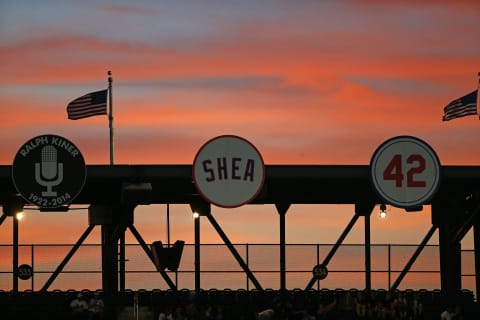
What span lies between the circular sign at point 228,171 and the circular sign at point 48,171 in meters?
3.52

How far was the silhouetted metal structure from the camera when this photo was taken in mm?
39375

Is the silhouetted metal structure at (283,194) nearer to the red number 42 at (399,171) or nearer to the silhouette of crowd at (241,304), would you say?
the silhouette of crowd at (241,304)

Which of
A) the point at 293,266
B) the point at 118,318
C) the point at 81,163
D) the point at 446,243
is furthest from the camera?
the point at 293,266

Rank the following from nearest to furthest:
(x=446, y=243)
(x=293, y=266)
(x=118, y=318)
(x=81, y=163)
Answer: (x=81, y=163), (x=118, y=318), (x=446, y=243), (x=293, y=266)

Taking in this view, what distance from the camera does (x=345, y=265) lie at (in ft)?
194

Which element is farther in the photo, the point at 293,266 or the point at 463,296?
the point at 293,266

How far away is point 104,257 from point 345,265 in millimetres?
14804

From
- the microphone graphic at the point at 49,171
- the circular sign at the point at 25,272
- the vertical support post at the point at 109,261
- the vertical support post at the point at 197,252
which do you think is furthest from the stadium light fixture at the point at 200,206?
the circular sign at the point at 25,272

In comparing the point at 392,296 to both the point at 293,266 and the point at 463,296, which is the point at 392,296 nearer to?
the point at 463,296

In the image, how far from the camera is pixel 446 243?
45875mm

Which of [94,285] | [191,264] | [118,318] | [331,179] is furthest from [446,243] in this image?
[94,285]

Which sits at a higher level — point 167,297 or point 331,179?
point 331,179

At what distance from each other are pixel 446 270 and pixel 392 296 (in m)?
2.45

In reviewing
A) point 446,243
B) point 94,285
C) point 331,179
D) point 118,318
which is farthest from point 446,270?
point 94,285
